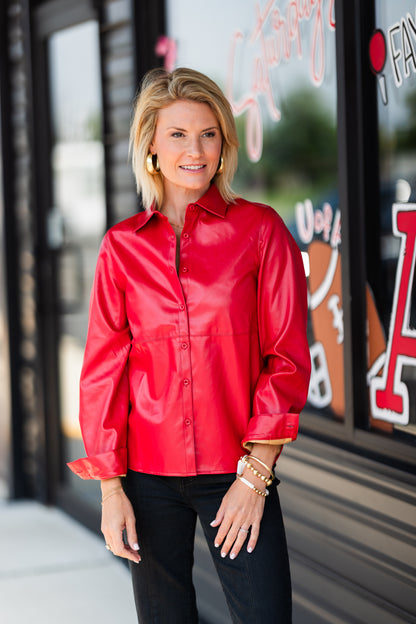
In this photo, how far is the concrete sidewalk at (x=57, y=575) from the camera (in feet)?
11.8

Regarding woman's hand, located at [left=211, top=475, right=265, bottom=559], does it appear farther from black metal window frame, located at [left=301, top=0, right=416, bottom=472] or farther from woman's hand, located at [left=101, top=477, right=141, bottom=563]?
black metal window frame, located at [left=301, top=0, right=416, bottom=472]

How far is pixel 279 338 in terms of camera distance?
1739mm

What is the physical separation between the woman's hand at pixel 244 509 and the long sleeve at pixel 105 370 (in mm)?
255

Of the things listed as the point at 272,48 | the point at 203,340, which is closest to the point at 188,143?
the point at 203,340

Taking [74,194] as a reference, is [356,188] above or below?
below

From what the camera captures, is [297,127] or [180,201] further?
[297,127]

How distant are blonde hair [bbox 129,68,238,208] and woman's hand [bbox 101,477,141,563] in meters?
0.62

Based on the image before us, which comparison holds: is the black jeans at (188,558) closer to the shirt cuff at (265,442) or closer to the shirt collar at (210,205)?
the shirt cuff at (265,442)

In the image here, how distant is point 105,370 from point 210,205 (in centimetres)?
42

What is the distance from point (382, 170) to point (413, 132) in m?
0.16

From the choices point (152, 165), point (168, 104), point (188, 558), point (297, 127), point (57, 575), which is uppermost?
point (297, 127)

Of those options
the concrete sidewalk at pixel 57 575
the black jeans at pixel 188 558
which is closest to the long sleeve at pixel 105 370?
the black jeans at pixel 188 558

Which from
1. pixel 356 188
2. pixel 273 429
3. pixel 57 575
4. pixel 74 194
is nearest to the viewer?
pixel 273 429

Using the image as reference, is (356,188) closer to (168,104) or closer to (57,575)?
(168,104)
